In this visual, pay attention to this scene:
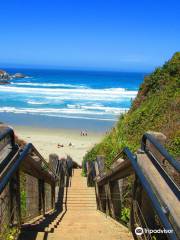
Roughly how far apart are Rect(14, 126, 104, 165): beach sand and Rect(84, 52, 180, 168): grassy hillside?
382 inches

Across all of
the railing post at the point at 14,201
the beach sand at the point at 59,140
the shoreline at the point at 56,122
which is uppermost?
the railing post at the point at 14,201

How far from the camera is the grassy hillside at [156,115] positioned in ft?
38.1

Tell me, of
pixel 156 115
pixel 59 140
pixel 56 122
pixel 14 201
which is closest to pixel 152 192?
pixel 14 201

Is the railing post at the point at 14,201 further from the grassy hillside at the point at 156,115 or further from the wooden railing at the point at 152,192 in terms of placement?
the grassy hillside at the point at 156,115

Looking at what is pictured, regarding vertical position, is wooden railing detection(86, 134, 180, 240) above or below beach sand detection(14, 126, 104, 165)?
above

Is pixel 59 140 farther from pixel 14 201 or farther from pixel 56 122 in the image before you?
pixel 14 201

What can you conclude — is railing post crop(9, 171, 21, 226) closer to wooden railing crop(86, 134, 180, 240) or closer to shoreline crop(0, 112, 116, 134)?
wooden railing crop(86, 134, 180, 240)

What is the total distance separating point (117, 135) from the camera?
15.3 m

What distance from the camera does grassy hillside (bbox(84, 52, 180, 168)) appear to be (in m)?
11.6

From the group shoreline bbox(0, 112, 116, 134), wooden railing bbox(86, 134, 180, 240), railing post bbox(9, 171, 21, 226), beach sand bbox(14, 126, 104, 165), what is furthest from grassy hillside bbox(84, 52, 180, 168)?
shoreline bbox(0, 112, 116, 134)

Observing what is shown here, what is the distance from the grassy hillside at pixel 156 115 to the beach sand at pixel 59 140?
9.71m

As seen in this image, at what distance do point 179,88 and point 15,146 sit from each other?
1028 centimetres

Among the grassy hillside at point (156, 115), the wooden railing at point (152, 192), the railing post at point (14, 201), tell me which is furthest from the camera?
A: the grassy hillside at point (156, 115)

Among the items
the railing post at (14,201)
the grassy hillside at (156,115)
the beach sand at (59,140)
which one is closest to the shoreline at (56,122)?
the beach sand at (59,140)
